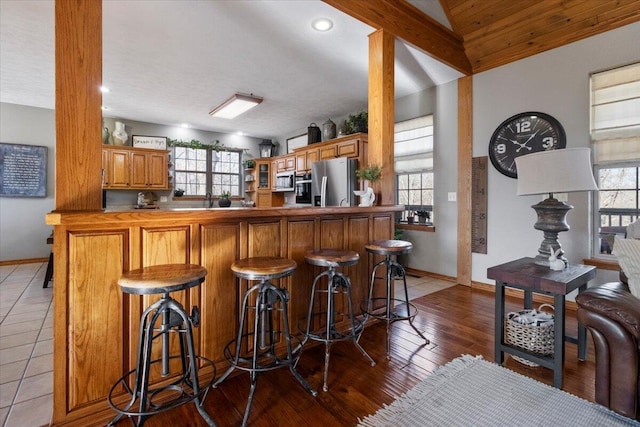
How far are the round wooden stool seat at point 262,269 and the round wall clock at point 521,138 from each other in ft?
10.0

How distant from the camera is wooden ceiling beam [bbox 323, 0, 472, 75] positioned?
265cm

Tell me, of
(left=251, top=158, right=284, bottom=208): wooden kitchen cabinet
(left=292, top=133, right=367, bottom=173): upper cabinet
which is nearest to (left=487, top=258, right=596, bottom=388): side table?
(left=292, top=133, right=367, bottom=173): upper cabinet

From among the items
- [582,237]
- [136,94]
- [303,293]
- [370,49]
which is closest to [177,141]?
[136,94]

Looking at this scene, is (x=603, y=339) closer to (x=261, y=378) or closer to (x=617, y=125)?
(x=261, y=378)

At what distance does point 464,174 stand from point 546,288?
2387 millimetres

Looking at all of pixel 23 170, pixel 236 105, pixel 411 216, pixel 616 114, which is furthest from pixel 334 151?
pixel 23 170

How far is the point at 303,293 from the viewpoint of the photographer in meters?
2.28

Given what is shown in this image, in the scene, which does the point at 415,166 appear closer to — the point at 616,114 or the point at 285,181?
the point at 616,114

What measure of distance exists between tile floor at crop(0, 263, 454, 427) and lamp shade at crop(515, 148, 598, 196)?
6.30 feet

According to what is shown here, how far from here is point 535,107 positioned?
10.7ft

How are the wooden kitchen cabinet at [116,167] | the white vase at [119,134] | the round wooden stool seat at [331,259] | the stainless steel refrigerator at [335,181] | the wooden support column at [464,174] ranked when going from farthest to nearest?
the white vase at [119,134] < the wooden kitchen cabinet at [116,167] < the stainless steel refrigerator at [335,181] < the wooden support column at [464,174] < the round wooden stool seat at [331,259]

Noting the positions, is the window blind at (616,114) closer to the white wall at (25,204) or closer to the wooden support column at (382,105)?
the wooden support column at (382,105)

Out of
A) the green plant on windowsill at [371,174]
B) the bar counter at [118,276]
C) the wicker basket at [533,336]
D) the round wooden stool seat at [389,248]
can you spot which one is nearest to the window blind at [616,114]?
the wicker basket at [533,336]

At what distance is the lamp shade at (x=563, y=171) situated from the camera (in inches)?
75.9
